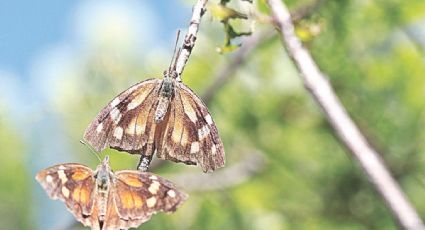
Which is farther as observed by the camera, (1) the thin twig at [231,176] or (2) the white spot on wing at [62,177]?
(1) the thin twig at [231,176]

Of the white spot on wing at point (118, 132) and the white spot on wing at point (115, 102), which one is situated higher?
the white spot on wing at point (115, 102)

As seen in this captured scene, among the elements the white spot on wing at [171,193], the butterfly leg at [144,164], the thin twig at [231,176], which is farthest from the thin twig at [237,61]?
the butterfly leg at [144,164]

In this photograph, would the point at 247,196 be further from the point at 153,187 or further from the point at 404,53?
the point at 153,187

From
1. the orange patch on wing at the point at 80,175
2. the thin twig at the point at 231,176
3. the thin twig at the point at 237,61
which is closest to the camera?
the orange patch on wing at the point at 80,175

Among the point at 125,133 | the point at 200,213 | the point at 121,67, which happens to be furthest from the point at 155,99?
the point at 121,67

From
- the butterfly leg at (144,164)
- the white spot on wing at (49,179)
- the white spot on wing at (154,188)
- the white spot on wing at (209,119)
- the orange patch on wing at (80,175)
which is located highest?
the white spot on wing at (209,119)

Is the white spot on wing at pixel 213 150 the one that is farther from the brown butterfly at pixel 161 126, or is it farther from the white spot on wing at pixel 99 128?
the white spot on wing at pixel 99 128
